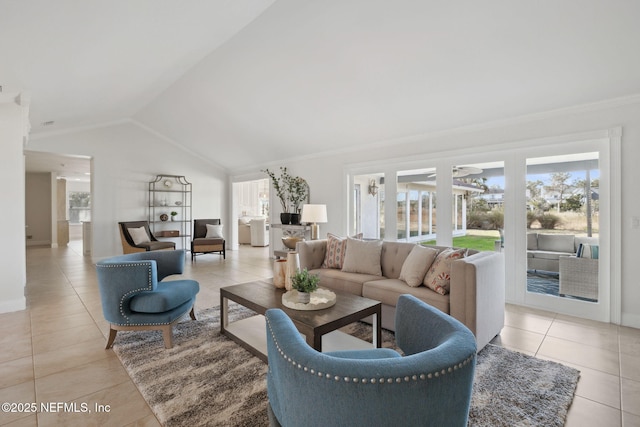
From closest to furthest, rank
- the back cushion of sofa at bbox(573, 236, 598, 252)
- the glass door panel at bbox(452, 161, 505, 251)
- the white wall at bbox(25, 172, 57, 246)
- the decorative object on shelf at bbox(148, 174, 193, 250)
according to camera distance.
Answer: the back cushion of sofa at bbox(573, 236, 598, 252)
the glass door panel at bbox(452, 161, 505, 251)
the decorative object on shelf at bbox(148, 174, 193, 250)
the white wall at bbox(25, 172, 57, 246)

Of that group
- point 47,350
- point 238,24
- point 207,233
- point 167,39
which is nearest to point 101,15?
point 167,39

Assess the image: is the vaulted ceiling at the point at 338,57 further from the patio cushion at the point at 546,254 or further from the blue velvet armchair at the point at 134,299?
the blue velvet armchair at the point at 134,299

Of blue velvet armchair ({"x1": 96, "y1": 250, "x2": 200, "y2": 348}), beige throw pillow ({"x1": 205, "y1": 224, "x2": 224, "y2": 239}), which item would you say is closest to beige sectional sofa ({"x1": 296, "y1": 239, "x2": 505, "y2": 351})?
blue velvet armchair ({"x1": 96, "y1": 250, "x2": 200, "y2": 348})

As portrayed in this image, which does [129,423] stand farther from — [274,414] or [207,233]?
[207,233]

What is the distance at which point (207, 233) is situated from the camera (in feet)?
25.5

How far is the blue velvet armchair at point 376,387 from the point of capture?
906 millimetres

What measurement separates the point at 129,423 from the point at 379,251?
2.69 meters

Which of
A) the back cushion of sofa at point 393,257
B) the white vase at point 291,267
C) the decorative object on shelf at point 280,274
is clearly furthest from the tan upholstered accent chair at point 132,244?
the back cushion of sofa at point 393,257

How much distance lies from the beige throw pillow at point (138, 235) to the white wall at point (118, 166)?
3.31 feet

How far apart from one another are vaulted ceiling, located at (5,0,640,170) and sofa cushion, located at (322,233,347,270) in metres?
1.98

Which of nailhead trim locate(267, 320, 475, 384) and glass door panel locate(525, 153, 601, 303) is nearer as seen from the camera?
nailhead trim locate(267, 320, 475, 384)

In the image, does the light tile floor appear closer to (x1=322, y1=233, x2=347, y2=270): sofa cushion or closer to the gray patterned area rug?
the gray patterned area rug

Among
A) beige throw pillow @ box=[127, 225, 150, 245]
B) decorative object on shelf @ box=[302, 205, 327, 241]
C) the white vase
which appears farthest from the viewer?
beige throw pillow @ box=[127, 225, 150, 245]

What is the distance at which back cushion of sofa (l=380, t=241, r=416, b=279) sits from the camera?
3.54m
